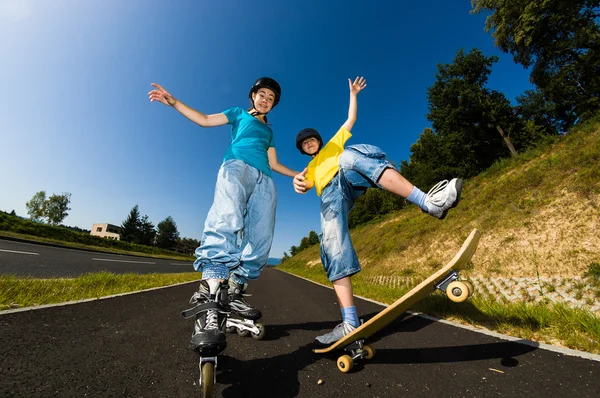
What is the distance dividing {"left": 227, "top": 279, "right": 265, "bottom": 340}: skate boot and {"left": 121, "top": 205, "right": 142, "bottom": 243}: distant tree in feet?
254

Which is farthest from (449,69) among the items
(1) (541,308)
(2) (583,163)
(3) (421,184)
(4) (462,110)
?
(1) (541,308)

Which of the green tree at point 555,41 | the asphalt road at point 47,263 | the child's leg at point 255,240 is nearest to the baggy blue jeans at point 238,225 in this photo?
the child's leg at point 255,240

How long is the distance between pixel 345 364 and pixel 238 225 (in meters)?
1.34

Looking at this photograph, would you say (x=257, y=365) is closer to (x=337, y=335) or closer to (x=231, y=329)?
(x=337, y=335)

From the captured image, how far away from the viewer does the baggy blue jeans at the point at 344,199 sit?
2125mm

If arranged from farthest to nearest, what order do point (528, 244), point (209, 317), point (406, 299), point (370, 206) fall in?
1. point (370, 206)
2. point (528, 244)
3. point (406, 299)
4. point (209, 317)

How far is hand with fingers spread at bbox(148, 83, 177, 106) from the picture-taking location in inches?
84.6

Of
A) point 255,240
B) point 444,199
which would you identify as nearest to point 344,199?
point 444,199

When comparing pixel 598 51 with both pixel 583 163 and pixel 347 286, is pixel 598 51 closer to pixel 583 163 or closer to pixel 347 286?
pixel 583 163

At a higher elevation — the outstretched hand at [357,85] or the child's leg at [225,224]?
the outstretched hand at [357,85]

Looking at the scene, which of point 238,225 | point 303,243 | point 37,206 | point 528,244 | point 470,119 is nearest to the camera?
point 238,225

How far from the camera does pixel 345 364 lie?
175 centimetres

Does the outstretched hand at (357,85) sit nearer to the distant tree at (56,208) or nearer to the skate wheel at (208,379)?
the skate wheel at (208,379)

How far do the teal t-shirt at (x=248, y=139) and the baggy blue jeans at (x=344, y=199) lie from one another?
75cm
